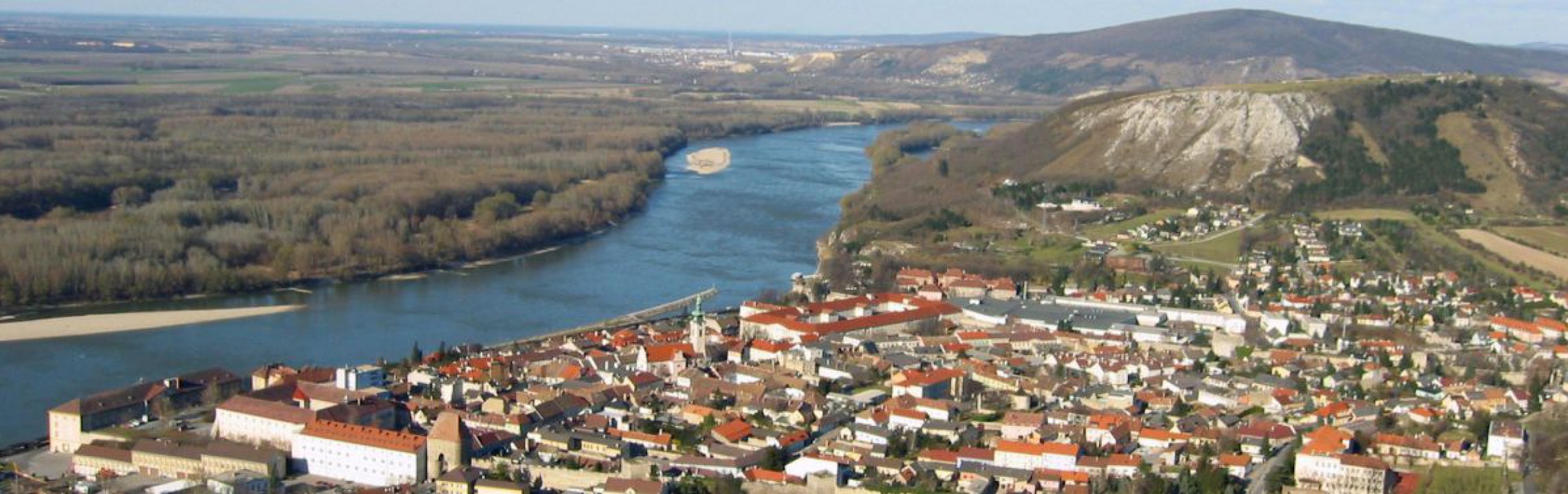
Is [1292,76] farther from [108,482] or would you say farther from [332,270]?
[108,482]

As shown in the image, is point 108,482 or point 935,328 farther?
point 935,328

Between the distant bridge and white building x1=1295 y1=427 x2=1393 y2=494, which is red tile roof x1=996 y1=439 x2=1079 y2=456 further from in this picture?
the distant bridge

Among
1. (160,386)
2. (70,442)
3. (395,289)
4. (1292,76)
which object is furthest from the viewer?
(1292,76)

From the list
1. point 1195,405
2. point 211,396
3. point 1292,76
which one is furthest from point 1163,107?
point 1292,76

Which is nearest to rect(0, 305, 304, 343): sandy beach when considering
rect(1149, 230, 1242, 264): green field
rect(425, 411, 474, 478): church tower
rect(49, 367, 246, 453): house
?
rect(49, 367, 246, 453): house

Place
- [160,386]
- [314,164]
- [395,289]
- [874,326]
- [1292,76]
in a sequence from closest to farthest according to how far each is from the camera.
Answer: [160,386] → [874,326] → [395,289] → [314,164] → [1292,76]

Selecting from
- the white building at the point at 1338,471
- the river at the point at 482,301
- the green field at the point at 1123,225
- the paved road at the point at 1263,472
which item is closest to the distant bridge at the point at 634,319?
the river at the point at 482,301

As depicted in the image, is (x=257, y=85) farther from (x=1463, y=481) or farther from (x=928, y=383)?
(x=1463, y=481)

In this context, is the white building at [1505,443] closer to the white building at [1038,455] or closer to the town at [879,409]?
the town at [879,409]
